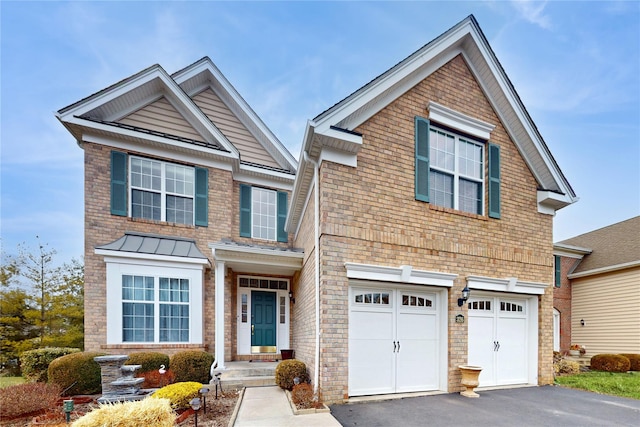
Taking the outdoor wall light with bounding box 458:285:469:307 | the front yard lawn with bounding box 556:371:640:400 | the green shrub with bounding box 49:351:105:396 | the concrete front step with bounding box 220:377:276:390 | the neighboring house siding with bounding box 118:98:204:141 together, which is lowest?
the front yard lawn with bounding box 556:371:640:400

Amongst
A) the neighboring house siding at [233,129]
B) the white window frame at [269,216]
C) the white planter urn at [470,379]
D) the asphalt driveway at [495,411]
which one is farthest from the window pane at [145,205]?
the white planter urn at [470,379]

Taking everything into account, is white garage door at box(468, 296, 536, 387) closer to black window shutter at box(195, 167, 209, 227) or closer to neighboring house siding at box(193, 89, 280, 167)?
black window shutter at box(195, 167, 209, 227)

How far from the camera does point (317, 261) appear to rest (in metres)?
6.35

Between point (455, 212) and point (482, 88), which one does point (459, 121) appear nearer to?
point (482, 88)

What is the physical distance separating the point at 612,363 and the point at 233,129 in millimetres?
17271

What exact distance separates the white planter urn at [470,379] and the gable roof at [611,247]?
489 inches

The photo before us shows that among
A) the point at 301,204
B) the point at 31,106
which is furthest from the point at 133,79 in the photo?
the point at 301,204

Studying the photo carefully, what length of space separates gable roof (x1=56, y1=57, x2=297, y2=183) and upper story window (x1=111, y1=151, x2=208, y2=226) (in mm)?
587

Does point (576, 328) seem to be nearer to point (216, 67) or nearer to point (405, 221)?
point (405, 221)

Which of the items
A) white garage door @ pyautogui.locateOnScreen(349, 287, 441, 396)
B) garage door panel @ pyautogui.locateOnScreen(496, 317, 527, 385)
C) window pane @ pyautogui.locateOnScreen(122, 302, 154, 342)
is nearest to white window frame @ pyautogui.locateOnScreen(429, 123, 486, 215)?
white garage door @ pyautogui.locateOnScreen(349, 287, 441, 396)

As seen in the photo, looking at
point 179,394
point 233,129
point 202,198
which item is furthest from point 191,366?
point 233,129

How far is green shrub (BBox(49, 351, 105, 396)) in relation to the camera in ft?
23.4

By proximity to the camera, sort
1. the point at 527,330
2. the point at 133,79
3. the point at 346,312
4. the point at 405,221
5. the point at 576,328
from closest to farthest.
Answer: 1. the point at 346,312
2. the point at 405,221
3. the point at 527,330
4. the point at 133,79
5. the point at 576,328

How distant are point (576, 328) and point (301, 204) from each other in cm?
1595
